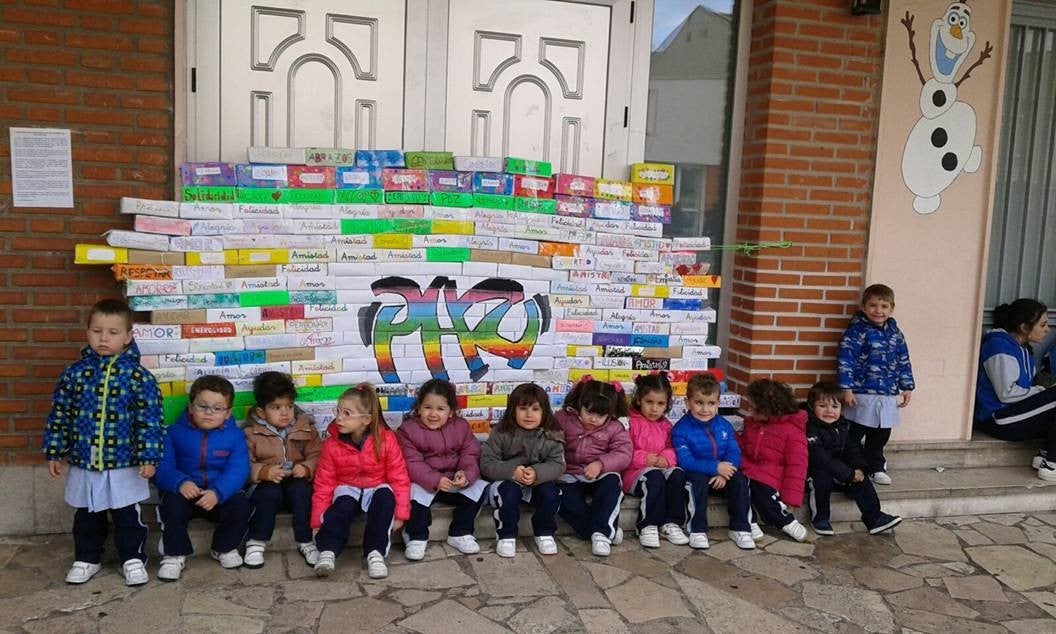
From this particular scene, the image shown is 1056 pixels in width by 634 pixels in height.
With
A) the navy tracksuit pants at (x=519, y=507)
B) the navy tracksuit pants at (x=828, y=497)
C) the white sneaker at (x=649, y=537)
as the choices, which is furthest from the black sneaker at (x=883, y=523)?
the navy tracksuit pants at (x=519, y=507)

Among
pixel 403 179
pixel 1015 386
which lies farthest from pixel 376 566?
pixel 1015 386

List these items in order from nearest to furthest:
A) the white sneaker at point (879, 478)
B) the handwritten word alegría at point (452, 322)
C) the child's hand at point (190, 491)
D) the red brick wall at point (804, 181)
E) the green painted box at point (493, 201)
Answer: the child's hand at point (190, 491), the handwritten word alegría at point (452, 322), the green painted box at point (493, 201), the red brick wall at point (804, 181), the white sneaker at point (879, 478)

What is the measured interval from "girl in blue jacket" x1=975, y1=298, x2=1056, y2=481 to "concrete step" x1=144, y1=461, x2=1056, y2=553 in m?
0.27

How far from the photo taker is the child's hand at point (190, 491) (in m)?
4.29

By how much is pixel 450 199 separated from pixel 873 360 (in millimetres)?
2812

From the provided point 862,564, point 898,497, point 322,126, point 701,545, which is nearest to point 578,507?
point 701,545

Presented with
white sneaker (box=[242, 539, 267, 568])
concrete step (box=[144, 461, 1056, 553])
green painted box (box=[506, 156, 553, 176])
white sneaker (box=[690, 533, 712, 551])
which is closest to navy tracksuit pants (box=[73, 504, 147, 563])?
white sneaker (box=[242, 539, 267, 568])

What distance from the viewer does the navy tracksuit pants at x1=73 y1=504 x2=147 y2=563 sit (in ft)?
13.9

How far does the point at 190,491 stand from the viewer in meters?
4.29

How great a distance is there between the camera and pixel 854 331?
5777 millimetres

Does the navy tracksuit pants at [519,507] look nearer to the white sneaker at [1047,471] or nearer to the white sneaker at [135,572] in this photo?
the white sneaker at [135,572]

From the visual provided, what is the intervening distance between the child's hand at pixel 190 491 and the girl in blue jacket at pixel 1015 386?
17.0 feet

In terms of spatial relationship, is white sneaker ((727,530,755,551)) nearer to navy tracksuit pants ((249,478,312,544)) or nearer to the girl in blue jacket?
navy tracksuit pants ((249,478,312,544))

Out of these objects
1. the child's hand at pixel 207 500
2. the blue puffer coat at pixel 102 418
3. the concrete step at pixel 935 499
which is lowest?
the concrete step at pixel 935 499
